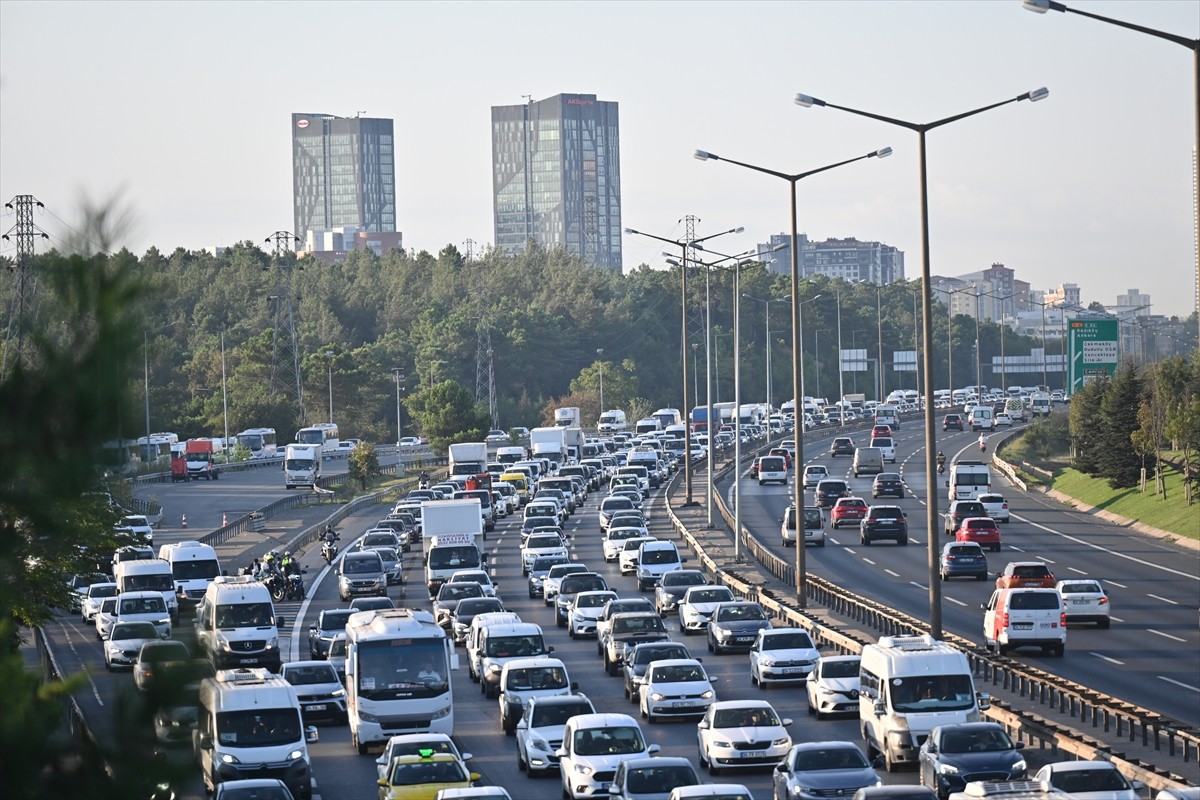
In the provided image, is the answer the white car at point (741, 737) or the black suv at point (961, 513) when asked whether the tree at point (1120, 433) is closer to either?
the black suv at point (961, 513)

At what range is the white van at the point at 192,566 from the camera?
1927 inches

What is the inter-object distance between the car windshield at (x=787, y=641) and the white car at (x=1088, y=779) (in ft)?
47.1

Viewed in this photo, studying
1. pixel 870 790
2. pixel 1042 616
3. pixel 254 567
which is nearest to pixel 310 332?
pixel 254 567

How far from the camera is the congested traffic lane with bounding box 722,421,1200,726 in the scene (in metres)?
34.7

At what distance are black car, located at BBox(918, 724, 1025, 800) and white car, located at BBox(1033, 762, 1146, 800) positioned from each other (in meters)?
2.32

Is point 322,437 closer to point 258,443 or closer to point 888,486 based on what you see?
point 258,443

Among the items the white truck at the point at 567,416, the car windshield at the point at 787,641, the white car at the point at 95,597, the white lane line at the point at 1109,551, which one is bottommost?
the white lane line at the point at 1109,551

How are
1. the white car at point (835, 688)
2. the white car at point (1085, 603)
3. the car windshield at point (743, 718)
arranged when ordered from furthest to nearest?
1. the white car at point (1085, 603)
2. the white car at point (835, 688)
3. the car windshield at point (743, 718)

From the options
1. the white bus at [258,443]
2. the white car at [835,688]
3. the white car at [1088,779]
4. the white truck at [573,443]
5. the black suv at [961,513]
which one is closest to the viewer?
the white car at [1088,779]

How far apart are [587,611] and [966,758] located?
20662 mm

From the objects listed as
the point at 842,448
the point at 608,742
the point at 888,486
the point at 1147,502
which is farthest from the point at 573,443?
the point at 608,742

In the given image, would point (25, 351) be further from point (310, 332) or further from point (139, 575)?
point (310, 332)

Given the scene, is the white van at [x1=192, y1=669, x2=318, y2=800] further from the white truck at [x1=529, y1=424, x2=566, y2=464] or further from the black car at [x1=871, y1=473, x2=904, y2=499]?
the white truck at [x1=529, y1=424, x2=566, y2=464]

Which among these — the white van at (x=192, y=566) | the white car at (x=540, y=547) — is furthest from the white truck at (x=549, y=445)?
the white van at (x=192, y=566)
